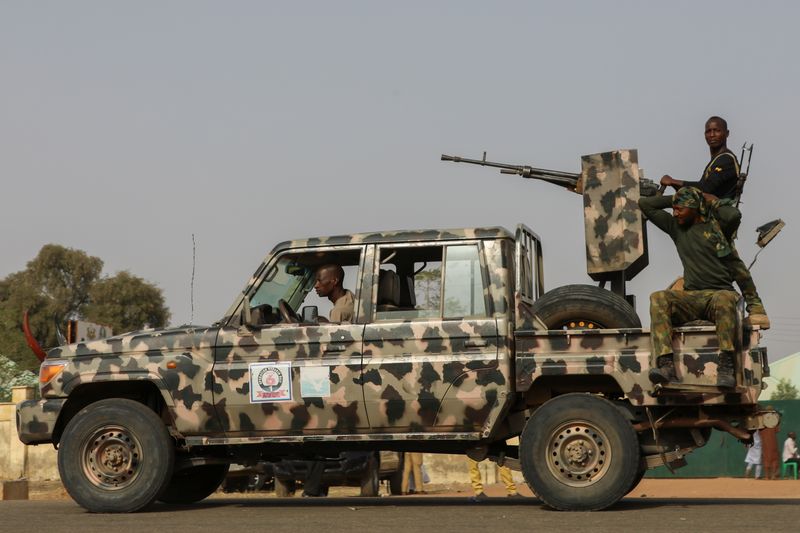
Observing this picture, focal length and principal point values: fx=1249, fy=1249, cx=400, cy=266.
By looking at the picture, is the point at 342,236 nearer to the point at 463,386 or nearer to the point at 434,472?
the point at 463,386

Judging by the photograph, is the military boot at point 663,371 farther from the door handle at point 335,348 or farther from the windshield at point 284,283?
the windshield at point 284,283

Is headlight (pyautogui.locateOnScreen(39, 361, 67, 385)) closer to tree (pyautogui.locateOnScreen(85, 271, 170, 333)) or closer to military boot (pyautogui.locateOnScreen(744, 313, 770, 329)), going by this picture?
military boot (pyautogui.locateOnScreen(744, 313, 770, 329))

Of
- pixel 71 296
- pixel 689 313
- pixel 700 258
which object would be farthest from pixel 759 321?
pixel 71 296

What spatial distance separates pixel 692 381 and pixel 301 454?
326 centimetres

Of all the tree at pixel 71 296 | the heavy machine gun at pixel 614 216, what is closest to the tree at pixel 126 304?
the tree at pixel 71 296

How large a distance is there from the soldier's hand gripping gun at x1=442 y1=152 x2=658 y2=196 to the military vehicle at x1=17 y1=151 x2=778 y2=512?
1.92 metres

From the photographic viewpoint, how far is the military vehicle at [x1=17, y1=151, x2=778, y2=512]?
364 inches

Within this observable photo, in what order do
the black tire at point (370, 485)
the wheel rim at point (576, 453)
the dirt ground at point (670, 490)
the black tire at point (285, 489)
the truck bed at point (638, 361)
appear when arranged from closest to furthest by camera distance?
the truck bed at point (638, 361) → the wheel rim at point (576, 453) → the black tire at point (285, 489) → the black tire at point (370, 485) → the dirt ground at point (670, 490)

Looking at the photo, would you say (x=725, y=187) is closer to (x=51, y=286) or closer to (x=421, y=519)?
(x=421, y=519)

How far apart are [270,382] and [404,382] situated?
108 centimetres

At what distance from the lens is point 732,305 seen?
909 centimetres

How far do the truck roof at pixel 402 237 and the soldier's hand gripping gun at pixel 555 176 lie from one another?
2436mm

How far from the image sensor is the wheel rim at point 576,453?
9273mm

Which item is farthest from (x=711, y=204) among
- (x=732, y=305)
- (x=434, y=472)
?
(x=434, y=472)
